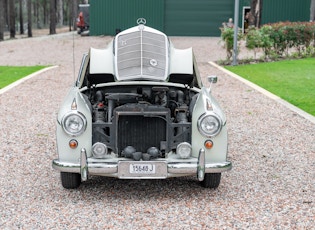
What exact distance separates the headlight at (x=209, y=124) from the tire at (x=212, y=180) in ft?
1.57

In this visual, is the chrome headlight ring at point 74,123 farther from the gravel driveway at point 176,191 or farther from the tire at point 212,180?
the tire at point 212,180

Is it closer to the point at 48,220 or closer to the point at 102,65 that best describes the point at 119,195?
the point at 48,220

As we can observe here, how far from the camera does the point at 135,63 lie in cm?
722

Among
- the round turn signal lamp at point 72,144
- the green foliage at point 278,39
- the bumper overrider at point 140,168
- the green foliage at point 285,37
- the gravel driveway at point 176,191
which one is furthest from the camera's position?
the green foliage at point 285,37

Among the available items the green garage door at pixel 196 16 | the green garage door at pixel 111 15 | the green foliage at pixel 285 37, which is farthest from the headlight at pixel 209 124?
the green garage door at pixel 196 16

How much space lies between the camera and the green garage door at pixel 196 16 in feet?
124

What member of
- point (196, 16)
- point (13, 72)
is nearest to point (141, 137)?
point (13, 72)

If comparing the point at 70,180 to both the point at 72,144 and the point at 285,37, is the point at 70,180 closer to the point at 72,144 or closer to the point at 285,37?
the point at 72,144

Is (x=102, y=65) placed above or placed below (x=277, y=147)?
above

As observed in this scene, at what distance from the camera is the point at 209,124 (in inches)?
247

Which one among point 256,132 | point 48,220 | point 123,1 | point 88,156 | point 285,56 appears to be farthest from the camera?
point 123,1

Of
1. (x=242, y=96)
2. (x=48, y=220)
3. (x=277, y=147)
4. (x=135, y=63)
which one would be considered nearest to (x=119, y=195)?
(x=48, y=220)

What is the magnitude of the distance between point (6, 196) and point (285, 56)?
17.2 m

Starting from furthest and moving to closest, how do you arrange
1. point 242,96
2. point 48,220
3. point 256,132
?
point 242,96 < point 256,132 < point 48,220
